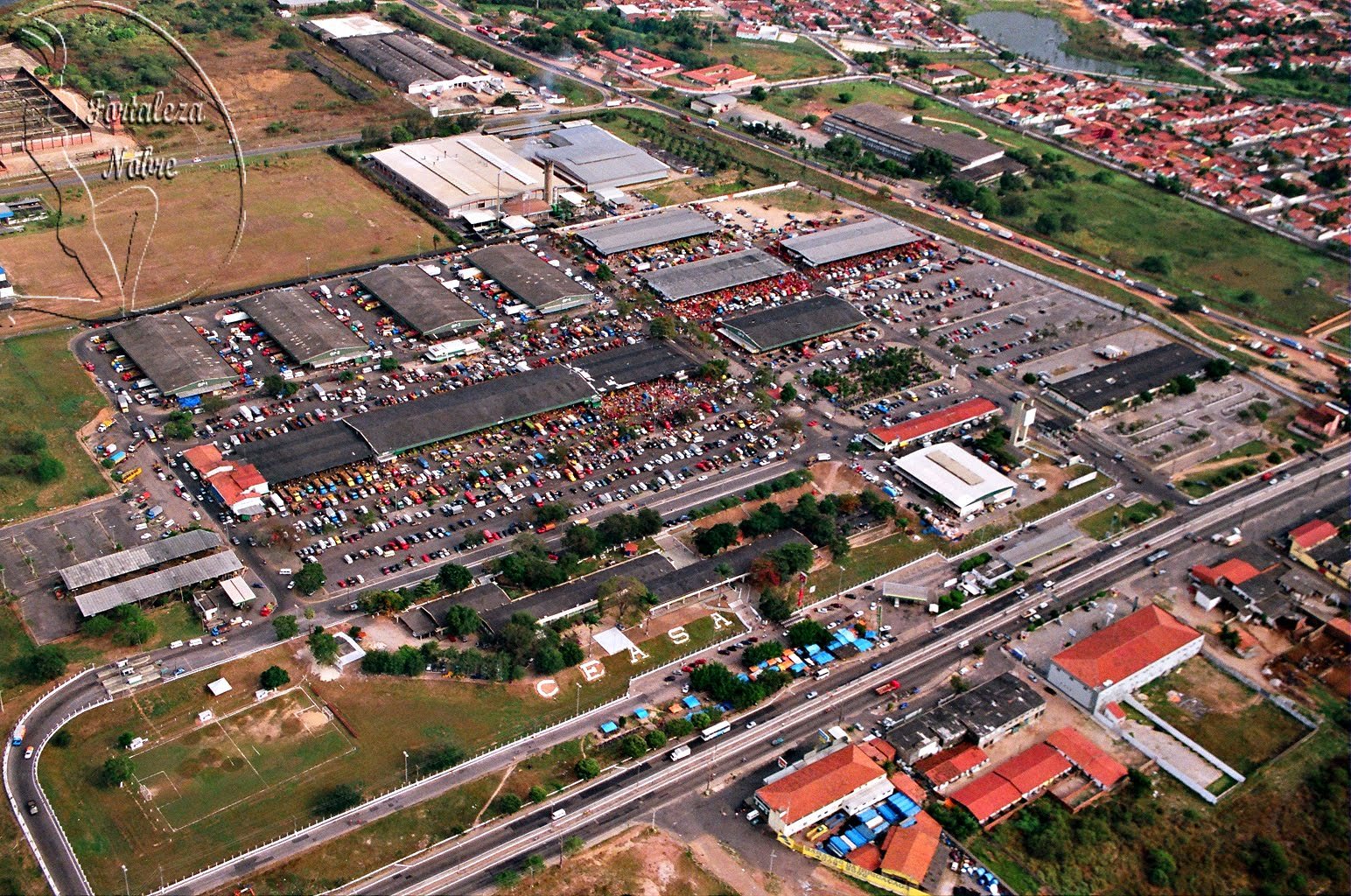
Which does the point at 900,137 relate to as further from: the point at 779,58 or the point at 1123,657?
the point at 1123,657

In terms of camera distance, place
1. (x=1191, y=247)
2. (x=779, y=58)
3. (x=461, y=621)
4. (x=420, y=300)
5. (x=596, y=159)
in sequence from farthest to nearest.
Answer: (x=779, y=58), (x=596, y=159), (x=1191, y=247), (x=420, y=300), (x=461, y=621)

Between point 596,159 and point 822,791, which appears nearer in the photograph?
point 822,791

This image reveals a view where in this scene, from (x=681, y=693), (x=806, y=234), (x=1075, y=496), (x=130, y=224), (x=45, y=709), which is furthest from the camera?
(x=806, y=234)

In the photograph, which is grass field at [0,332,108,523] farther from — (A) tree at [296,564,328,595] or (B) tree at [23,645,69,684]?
(A) tree at [296,564,328,595]

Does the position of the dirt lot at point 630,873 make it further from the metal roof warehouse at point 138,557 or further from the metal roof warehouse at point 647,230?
the metal roof warehouse at point 647,230

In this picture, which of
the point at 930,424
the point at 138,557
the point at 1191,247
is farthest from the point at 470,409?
the point at 1191,247

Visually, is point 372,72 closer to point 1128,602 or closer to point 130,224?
point 130,224

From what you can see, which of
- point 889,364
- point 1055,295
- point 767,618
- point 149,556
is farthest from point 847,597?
point 1055,295
